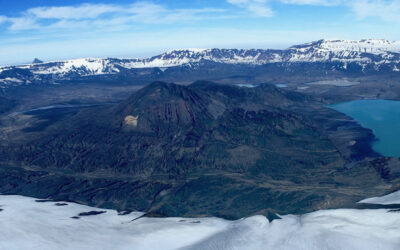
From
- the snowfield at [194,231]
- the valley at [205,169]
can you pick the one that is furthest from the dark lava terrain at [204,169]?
the snowfield at [194,231]

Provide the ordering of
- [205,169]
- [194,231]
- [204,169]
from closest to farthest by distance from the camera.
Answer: [194,231], [205,169], [204,169]

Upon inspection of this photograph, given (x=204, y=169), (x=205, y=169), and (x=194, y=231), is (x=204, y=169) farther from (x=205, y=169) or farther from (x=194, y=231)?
(x=194, y=231)

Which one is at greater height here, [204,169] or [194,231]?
[194,231]

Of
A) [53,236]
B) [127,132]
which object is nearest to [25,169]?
[127,132]

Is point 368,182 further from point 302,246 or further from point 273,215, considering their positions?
point 302,246

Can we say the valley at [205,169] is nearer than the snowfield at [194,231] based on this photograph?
No

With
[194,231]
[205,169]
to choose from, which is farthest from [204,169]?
[194,231]

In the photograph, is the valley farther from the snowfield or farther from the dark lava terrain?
the snowfield

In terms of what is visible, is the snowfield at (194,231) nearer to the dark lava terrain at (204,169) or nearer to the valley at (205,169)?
the valley at (205,169)

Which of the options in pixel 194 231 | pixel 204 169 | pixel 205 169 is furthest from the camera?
pixel 204 169
